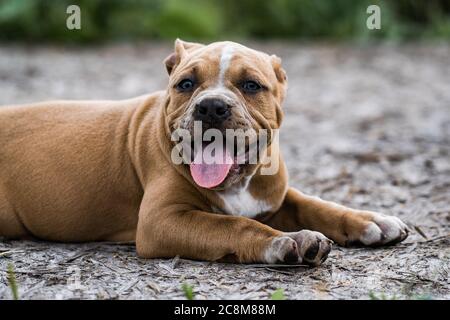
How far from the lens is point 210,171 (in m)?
4.60

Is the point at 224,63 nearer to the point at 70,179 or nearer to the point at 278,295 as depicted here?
the point at 70,179

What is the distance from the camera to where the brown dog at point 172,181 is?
450 centimetres

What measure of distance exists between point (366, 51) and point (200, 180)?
9877mm

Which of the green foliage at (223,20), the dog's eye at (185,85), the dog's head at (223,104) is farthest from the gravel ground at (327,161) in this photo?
the dog's eye at (185,85)

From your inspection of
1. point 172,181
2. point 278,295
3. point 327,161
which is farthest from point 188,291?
point 327,161

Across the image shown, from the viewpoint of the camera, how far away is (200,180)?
4.61 meters

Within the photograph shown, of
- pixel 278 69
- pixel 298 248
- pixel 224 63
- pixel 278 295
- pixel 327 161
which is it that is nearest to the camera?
pixel 278 295

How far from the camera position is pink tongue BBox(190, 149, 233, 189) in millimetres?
4594

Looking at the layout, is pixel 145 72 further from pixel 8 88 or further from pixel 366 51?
pixel 366 51

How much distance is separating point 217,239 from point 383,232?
120cm

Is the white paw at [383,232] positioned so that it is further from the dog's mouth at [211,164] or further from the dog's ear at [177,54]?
the dog's ear at [177,54]

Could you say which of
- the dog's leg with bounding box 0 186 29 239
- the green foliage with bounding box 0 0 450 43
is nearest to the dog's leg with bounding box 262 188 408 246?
the dog's leg with bounding box 0 186 29 239

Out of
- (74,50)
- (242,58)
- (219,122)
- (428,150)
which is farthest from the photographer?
(74,50)

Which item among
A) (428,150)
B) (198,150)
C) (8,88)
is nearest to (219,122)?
(198,150)
